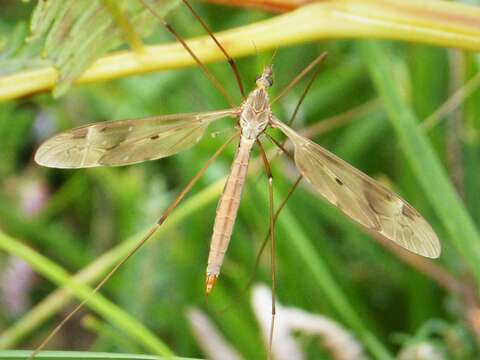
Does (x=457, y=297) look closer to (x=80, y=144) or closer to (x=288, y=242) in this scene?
(x=288, y=242)

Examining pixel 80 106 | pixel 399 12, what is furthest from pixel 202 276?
pixel 399 12

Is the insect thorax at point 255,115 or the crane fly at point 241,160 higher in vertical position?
the insect thorax at point 255,115

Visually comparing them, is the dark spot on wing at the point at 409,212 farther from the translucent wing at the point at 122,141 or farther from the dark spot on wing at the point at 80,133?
the dark spot on wing at the point at 80,133

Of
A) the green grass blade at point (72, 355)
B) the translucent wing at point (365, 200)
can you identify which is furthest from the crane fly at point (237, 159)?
the green grass blade at point (72, 355)

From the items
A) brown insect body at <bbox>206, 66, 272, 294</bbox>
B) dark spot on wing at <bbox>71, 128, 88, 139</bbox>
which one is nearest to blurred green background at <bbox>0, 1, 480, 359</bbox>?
brown insect body at <bbox>206, 66, 272, 294</bbox>

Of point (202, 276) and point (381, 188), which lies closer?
point (381, 188)

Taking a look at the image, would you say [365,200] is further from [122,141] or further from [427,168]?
[122,141]

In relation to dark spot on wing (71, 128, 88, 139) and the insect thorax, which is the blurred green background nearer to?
the insect thorax
